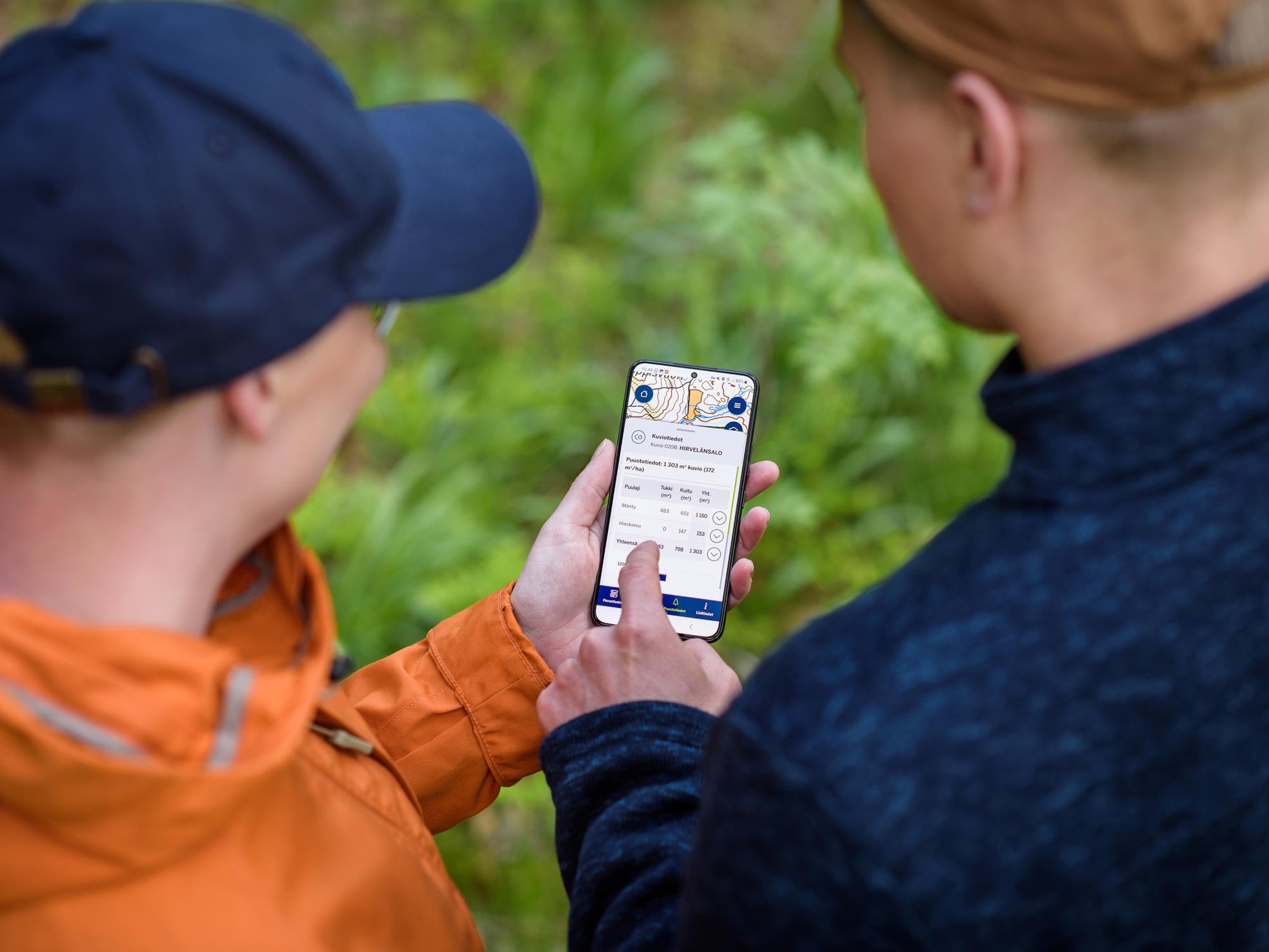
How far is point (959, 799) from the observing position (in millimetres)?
896

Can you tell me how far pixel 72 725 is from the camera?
2.94 feet

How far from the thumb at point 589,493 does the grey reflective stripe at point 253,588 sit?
70 centimetres

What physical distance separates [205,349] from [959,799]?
74 cm

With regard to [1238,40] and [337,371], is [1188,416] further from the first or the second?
[337,371]

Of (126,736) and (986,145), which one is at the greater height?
(986,145)

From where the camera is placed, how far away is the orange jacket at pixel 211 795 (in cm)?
90

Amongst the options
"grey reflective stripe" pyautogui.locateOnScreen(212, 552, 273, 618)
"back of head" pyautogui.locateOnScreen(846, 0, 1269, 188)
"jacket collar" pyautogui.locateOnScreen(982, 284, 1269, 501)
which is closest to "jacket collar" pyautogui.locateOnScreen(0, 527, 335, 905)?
"grey reflective stripe" pyautogui.locateOnScreen(212, 552, 273, 618)

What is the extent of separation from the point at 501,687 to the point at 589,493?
432 millimetres

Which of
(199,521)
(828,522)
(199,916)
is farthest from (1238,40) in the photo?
(828,522)

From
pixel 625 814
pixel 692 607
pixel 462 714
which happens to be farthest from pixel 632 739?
pixel 692 607

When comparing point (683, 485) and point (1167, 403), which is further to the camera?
point (683, 485)

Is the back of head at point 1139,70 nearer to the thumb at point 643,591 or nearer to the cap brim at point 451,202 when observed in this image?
the cap brim at point 451,202

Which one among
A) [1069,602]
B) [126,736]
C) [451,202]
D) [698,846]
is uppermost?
[451,202]

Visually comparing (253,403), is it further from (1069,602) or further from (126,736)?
(1069,602)
